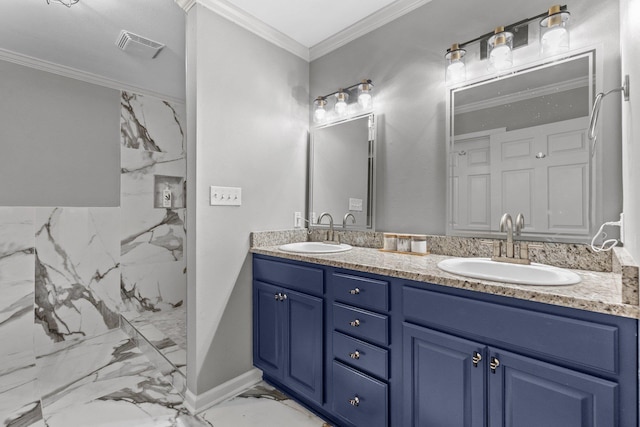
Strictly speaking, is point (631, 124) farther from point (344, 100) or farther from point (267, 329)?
point (267, 329)

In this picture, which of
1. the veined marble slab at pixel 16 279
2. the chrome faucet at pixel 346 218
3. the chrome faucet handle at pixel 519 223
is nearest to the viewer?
the chrome faucet handle at pixel 519 223

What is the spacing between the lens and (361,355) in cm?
139

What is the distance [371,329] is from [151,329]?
229 cm

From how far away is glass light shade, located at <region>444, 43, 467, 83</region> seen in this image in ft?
5.34

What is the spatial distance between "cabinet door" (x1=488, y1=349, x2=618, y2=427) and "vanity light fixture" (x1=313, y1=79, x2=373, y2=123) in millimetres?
1666

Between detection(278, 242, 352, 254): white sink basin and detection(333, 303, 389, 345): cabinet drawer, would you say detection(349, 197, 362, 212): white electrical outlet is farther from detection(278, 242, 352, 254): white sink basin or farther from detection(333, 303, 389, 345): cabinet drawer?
detection(333, 303, 389, 345): cabinet drawer

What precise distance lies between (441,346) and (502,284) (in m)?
0.33

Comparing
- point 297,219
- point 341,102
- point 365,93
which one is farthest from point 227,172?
point 365,93

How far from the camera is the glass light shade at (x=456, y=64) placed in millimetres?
1627

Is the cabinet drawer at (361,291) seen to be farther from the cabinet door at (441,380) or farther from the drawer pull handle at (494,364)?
the drawer pull handle at (494,364)

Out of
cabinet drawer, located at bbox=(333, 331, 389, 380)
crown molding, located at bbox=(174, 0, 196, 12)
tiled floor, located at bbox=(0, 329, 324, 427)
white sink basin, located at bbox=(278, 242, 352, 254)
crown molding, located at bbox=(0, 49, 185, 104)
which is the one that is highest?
crown molding, located at bbox=(174, 0, 196, 12)

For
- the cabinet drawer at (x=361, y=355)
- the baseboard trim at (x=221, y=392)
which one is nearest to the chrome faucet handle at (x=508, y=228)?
the cabinet drawer at (x=361, y=355)

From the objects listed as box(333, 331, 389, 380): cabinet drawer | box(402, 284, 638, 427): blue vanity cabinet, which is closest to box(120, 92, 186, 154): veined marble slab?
box(333, 331, 389, 380): cabinet drawer

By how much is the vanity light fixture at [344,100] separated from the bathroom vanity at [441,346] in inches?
41.0
